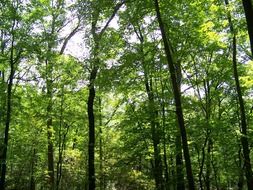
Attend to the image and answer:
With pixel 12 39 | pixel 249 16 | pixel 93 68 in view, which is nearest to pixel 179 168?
pixel 249 16

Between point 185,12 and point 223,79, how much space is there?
5.94 metres

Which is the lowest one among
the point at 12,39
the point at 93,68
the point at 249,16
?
the point at 249,16

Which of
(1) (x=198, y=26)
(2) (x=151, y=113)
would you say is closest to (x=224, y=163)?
(2) (x=151, y=113)

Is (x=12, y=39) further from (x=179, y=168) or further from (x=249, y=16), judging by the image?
(x=249, y=16)

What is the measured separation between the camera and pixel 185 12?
14688 millimetres

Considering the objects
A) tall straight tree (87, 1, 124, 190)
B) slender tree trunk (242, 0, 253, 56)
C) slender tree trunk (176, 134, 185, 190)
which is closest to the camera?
slender tree trunk (242, 0, 253, 56)

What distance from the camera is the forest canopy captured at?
13.4 meters

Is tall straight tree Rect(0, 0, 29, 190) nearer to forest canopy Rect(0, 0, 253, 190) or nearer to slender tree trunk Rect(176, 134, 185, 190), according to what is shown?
forest canopy Rect(0, 0, 253, 190)

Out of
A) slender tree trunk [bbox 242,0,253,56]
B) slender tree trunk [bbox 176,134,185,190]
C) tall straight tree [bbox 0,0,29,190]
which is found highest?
tall straight tree [bbox 0,0,29,190]

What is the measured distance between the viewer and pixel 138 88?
19.2 metres

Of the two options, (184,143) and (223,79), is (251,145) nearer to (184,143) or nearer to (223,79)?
(223,79)

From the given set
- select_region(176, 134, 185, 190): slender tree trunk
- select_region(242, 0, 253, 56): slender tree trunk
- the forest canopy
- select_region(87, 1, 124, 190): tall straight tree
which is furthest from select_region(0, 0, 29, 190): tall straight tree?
select_region(242, 0, 253, 56): slender tree trunk

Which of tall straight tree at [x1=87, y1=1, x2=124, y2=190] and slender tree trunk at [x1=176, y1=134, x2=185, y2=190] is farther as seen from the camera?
tall straight tree at [x1=87, y1=1, x2=124, y2=190]

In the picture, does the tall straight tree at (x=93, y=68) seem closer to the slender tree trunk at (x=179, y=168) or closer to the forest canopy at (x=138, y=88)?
the forest canopy at (x=138, y=88)
